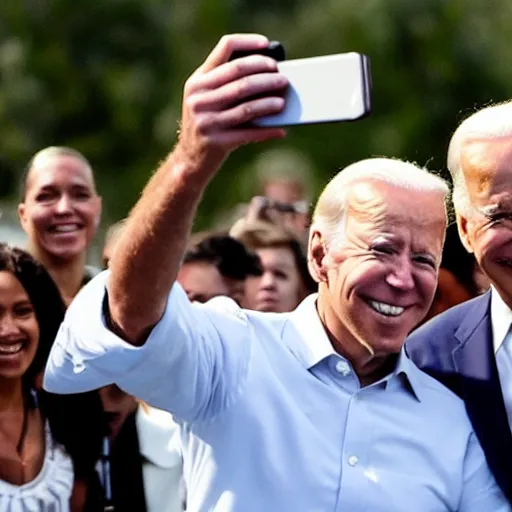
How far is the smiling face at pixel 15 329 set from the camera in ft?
15.7

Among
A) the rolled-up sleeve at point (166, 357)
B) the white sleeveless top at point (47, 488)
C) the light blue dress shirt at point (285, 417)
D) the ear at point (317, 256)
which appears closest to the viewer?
the rolled-up sleeve at point (166, 357)

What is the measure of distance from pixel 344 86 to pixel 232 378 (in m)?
0.84

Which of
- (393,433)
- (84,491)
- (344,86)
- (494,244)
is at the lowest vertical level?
(84,491)

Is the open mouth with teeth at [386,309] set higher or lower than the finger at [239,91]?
lower

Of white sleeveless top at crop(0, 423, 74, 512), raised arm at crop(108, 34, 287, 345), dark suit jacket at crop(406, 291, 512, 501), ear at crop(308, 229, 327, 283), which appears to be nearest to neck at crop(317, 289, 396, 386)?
ear at crop(308, 229, 327, 283)

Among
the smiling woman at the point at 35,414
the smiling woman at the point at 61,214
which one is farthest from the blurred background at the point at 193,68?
the smiling woman at the point at 35,414

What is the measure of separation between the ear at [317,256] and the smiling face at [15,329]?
136cm

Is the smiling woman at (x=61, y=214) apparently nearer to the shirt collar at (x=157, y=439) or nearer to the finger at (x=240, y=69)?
the shirt collar at (x=157, y=439)

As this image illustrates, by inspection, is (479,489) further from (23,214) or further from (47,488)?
(23,214)

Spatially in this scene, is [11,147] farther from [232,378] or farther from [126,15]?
[232,378]

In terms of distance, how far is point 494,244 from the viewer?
374 cm

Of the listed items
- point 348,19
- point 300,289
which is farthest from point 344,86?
point 348,19

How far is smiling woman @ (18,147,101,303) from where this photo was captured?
6.01m

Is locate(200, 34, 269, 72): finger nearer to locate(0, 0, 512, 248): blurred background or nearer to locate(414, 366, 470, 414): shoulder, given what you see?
locate(414, 366, 470, 414): shoulder
